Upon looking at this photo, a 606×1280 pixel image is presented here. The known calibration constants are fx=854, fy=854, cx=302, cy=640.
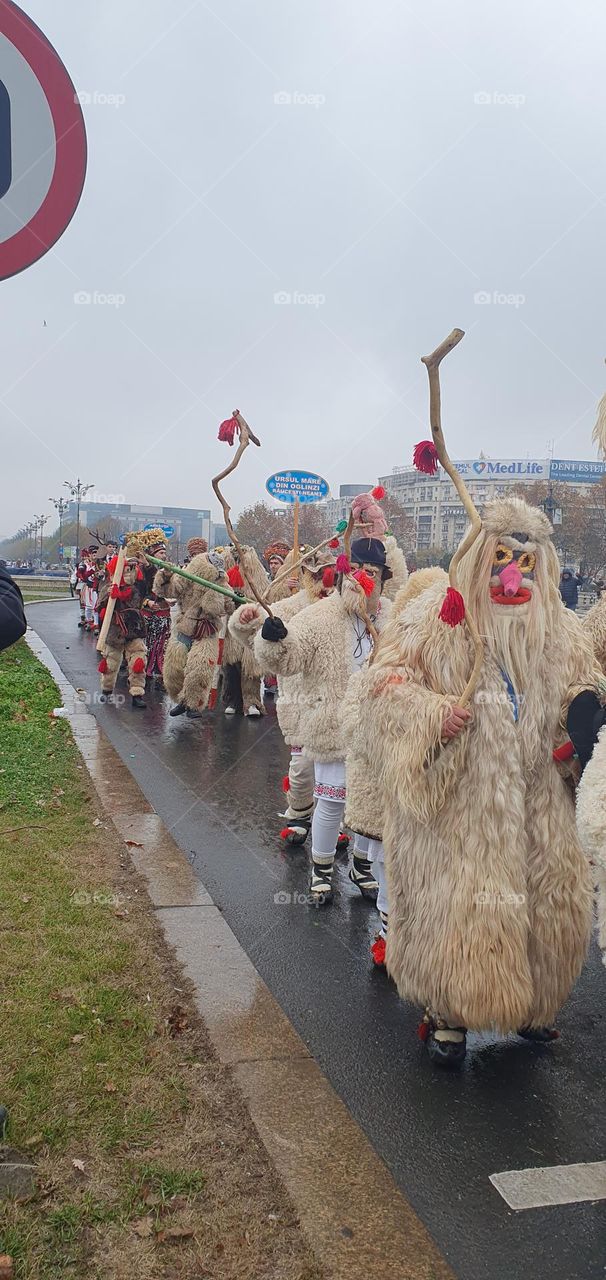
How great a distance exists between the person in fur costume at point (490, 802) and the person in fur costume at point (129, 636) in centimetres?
849

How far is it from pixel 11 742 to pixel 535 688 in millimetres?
5597

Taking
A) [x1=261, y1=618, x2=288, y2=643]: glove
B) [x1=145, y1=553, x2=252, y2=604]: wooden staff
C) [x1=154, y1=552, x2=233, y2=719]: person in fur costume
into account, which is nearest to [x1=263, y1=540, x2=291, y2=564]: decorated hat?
[x1=154, y1=552, x2=233, y2=719]: person in fur costume

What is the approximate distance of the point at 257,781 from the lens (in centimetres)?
781

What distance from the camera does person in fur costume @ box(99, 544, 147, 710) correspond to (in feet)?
37.9

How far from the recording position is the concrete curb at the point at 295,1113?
2.35 meters

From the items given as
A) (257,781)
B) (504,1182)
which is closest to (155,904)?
(504,1182)

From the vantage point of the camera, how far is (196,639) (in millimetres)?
10492

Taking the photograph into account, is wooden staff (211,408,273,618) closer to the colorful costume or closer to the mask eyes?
the mask eyes

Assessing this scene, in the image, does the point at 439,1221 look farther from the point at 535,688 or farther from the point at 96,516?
the point at 96,516

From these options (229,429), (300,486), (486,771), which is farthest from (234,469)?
(300,486)

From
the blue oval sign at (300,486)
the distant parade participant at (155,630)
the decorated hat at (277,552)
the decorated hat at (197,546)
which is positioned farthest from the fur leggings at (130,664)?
the blue oval sign at (300,486)

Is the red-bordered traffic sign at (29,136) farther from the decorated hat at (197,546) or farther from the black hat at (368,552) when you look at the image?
the decorated hat at (197,546)

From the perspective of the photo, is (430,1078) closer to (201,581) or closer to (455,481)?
(455,481)

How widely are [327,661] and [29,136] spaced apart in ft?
12.3
